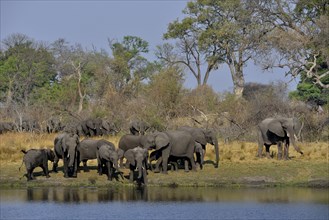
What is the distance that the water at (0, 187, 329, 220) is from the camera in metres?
28.9

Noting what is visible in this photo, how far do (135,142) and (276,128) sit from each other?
5.92 m

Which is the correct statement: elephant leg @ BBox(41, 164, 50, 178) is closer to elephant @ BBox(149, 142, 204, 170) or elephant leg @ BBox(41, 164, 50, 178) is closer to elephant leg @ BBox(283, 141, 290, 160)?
elephant @ BBox(149, 142, 204, 170)

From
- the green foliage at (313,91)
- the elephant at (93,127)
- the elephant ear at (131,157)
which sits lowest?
the elephant ear at (131,157)

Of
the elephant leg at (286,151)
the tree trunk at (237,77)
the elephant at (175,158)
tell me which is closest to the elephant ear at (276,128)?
the elephant leg at (286,151)

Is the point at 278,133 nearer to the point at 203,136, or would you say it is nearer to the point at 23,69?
the point at 203,136

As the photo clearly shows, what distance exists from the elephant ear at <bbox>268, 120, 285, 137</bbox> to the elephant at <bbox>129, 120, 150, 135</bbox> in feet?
28.7

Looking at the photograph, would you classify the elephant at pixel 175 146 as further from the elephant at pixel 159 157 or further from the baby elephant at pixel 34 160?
the baby elephant at pixel 34 160

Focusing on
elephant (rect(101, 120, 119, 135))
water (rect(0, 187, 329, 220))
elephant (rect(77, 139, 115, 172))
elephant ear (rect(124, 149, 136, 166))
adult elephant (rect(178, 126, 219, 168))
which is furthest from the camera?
elephant (rect(101, 120, 119, 135))

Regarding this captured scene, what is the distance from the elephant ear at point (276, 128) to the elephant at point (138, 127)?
8.76m

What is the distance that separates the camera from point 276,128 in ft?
131

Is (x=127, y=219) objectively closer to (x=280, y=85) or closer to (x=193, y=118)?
(x=193, y=118)

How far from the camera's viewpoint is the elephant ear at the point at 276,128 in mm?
39594

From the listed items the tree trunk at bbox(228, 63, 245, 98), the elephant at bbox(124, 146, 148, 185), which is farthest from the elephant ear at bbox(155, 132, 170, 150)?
the tree trunk at bbox(228, 63, 245, 98)

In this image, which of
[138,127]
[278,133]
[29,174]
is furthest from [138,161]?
[138,127]
